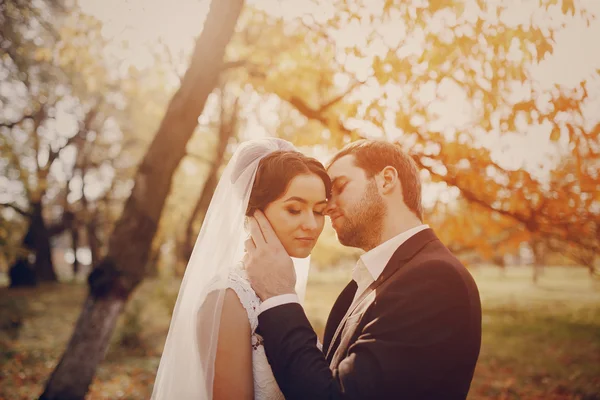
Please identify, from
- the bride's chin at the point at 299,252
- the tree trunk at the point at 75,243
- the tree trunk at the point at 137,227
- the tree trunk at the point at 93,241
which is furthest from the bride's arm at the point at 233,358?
the tree trunk at the point at 75,243

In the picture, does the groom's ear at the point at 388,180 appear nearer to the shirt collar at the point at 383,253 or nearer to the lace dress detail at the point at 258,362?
the shirt collar at the point at 383,253

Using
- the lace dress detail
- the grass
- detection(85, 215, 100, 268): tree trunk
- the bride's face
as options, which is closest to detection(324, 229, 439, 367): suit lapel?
the lace dress detail

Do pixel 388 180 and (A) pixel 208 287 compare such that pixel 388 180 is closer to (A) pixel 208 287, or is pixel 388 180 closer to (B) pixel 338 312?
(B) pixel 338 312

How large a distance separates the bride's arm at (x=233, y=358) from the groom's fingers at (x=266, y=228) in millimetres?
457

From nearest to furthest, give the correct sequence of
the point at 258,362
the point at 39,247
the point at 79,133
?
the point at 258,362 → the point at 79,133 → the point at 39,247

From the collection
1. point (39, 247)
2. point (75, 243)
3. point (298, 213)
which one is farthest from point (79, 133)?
point (298, 213)

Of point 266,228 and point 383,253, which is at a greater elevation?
point 266,228

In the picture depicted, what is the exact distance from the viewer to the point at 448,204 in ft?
20.6

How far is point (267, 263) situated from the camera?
2641 mm

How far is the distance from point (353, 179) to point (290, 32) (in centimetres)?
414

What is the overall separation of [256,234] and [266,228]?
7 centimetres

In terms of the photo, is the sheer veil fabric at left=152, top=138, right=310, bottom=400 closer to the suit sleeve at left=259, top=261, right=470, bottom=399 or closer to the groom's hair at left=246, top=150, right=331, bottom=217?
the groom's hair at left=246, top=150, right=331, bottom=217

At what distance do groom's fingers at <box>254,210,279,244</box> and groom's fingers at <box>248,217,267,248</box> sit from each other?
20mm

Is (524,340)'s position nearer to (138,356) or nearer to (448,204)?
(448,204)
